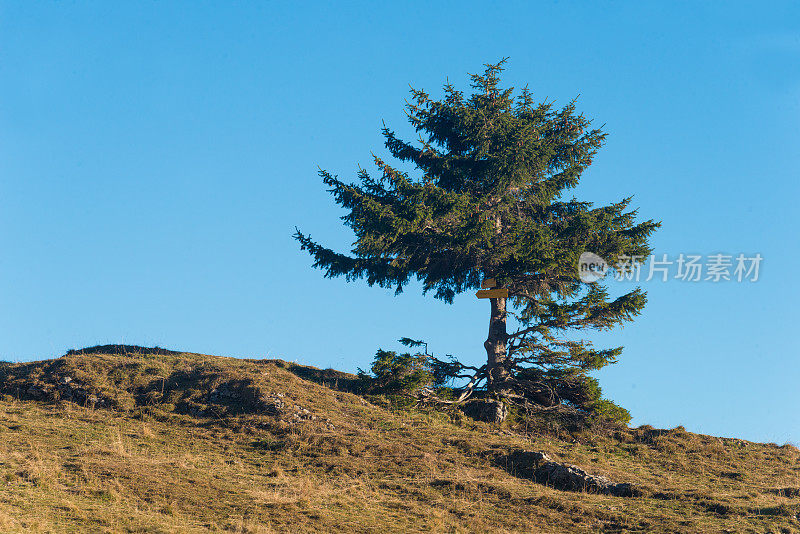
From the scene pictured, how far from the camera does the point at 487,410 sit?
30.4 meters

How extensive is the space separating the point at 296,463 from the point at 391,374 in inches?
387

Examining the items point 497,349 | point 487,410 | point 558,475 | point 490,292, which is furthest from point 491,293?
point 558,475

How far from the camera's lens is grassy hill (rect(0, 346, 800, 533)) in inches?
648

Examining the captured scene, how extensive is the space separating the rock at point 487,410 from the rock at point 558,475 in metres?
6.57

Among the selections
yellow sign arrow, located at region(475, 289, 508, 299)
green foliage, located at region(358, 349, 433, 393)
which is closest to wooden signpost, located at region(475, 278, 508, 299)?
yellow sign arrow, located at region(475, 289, 508, 299)

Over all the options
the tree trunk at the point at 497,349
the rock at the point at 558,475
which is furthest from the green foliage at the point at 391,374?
the rock at the point at 558,475

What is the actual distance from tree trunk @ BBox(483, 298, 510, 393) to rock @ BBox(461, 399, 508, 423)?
1070 mm

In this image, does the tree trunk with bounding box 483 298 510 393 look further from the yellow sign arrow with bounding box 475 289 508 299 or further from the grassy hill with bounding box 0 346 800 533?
the grassy hill with bounding box 0 346 800 533

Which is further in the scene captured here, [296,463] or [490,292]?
[490,292]

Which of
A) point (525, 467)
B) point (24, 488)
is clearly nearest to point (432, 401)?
point (525, 467)

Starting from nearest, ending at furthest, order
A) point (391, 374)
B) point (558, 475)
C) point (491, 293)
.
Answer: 1. point (558, 475)
2. point (391, 374)
3. point (491, 293)

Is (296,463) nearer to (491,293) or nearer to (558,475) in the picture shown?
(558,475)

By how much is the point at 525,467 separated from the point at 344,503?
7599 mm

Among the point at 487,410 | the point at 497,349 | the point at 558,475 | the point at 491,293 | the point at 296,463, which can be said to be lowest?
the point at 296,463
